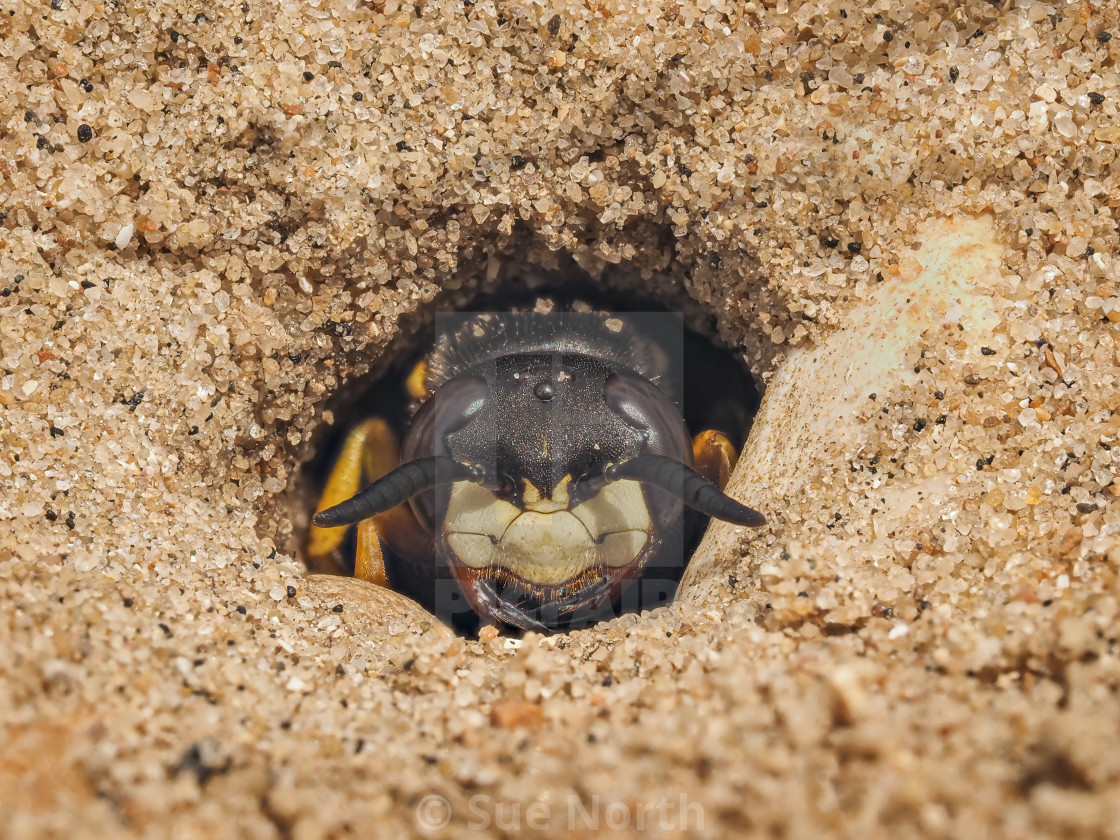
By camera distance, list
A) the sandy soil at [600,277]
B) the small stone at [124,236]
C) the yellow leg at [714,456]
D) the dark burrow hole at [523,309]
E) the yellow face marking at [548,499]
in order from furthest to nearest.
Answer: the dark burrow hole at [523,309]
the yellow leg at [714,456]
the yellow face marking at [548,499]
the small stone at [124,236]
the sandy soil at [600,277]

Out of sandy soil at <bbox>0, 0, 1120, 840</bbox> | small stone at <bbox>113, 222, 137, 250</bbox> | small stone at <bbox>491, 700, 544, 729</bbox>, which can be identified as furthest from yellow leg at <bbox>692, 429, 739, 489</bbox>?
small stone at <bbox>113, 222, 137, 250</bbox>

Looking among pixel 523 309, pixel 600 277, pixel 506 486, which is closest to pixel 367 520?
pixel 506 486

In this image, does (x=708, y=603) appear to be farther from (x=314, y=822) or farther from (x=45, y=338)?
(x=45, y=338)

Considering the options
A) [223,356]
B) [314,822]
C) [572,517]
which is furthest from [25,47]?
[314,822]

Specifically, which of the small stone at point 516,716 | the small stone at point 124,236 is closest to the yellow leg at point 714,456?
the small stone at point 516,716

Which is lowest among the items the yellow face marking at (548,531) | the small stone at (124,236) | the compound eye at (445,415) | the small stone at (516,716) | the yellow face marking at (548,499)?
→ the small stone at (516,716)

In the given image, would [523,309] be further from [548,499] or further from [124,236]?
[124,236]

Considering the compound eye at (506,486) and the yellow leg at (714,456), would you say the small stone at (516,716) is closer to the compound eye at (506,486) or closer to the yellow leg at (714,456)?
the compound eye at (506,486)
